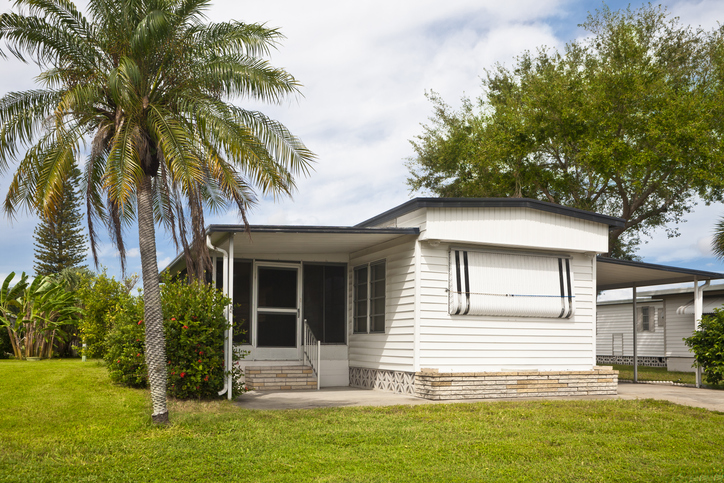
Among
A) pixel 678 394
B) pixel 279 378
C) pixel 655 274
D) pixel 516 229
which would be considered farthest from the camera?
pixel 655 274

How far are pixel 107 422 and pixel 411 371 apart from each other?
534cm

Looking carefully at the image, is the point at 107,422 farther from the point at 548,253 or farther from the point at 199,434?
the point at 548,253

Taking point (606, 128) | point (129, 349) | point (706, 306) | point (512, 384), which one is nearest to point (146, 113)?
point (129, 349)

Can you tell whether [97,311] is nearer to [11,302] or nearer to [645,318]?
[11,302]

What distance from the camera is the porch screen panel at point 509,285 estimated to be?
11.7 m

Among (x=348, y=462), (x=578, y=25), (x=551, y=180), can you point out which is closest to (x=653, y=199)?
(x=551, y=180)

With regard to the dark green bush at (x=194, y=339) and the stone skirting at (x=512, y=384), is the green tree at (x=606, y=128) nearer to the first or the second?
the stone skirting at (x=512, y=384)

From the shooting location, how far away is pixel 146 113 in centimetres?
818

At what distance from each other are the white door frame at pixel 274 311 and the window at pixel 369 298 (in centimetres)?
125

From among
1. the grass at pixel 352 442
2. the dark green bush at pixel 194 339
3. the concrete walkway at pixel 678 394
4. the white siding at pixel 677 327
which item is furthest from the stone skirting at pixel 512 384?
the white siding at pixel 677 327

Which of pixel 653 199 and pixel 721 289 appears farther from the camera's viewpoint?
pixel 653 199

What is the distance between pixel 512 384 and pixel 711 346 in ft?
17.1

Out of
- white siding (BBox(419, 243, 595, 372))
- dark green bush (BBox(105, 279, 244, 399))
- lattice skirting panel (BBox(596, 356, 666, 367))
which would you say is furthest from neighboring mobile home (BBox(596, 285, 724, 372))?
dark green bush (BBox(105, 279, 244, 399))

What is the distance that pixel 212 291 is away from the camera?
33.3 ft
